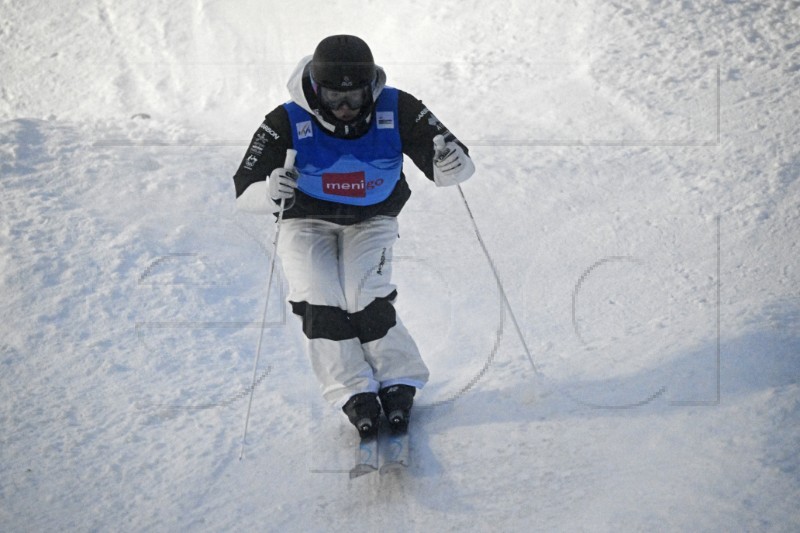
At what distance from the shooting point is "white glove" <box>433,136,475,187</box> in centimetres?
394

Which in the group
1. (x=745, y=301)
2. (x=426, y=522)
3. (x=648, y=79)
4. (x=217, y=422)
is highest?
(x=648, y=79)

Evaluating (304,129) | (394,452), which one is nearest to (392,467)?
(394,452)

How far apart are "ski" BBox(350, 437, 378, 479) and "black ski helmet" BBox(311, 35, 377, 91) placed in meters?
1.70

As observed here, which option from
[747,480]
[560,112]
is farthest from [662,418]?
[560,112]

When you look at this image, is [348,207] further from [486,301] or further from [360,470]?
[486,301]

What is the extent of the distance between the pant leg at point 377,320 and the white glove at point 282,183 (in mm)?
524

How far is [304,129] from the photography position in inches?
155

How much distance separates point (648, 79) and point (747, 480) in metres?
4.63

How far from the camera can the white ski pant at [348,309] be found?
3941mm

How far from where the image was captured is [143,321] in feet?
16.3

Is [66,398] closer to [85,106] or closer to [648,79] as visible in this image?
[648,79]

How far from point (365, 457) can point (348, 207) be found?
1.29 m

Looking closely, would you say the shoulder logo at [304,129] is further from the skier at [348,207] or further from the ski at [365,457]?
the ski at [365,457]

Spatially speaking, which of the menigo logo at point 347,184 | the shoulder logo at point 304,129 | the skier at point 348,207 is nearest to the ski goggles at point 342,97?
the skier at point 348,207
